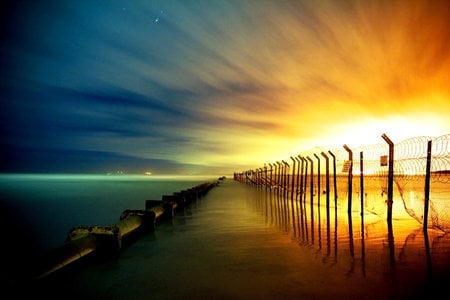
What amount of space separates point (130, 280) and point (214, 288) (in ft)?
5.63

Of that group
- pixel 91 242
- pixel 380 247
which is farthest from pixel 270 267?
pixel 91 242

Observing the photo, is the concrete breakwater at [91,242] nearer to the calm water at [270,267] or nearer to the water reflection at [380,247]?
the calm water at [270,267]

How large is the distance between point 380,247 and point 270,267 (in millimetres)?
3607

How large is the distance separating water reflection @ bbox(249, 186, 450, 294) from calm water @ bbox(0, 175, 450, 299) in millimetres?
20

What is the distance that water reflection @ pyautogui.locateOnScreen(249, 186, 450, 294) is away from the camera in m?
5.71

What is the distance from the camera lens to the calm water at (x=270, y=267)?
4996 millimetres

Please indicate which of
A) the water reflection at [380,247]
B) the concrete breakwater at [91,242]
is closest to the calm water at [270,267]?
the water reflection at [380,247]

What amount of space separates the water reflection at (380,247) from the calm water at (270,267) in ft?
0.07

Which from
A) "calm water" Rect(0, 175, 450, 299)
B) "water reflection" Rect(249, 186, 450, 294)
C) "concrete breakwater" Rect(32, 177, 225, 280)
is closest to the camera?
"calm water" Rect(0, 175, 450, 299)

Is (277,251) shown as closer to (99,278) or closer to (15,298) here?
(99,278)

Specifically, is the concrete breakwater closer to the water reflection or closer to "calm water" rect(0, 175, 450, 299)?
"calm water" rect(0, 175, 450, 299)

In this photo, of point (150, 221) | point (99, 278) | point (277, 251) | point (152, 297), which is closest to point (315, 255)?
point (277, 251)

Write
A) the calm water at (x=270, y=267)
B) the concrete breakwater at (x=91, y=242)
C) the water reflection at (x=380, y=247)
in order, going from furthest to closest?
the water reflection at (x=380, y=247)
the concrete breakwater at (x=91, y=242)
the calm water at (x=270, y=267)

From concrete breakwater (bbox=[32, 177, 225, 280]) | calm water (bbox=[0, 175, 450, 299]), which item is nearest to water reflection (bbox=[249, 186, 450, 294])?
calm water (bbox=[0, 175, 450, 299])
